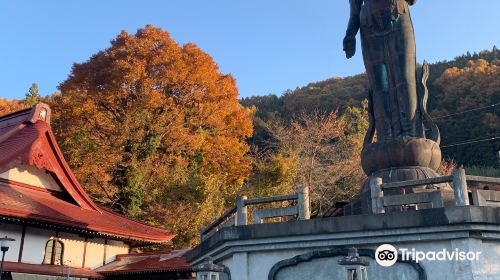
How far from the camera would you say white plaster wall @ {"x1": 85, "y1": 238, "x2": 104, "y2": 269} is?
16.1 meters

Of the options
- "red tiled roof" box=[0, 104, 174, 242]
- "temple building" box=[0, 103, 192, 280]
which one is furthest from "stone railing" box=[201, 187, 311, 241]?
"red tiled roof" box=[0, 104, 174, 242]

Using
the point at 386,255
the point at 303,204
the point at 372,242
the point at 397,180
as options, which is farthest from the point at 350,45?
the point at 386,255

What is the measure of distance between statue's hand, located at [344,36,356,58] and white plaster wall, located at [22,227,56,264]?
34.5ft

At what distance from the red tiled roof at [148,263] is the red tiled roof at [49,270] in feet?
1.78

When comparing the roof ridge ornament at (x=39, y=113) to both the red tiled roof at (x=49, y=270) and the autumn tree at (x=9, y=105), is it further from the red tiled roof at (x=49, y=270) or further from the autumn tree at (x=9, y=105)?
the autumn tree at (x=9, y=105)

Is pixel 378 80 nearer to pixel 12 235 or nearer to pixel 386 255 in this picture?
pixel 386 255

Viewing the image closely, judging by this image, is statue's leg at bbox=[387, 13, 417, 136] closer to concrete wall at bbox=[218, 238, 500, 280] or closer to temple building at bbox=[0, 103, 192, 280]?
concrete wall at bbox=[218, 238, 500, 280]

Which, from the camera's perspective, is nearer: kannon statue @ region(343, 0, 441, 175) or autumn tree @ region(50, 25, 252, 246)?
kannon statue @ region(343, 0, 441, 175)

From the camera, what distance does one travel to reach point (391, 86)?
36.8ft

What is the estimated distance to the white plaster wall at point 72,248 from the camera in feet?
50.0

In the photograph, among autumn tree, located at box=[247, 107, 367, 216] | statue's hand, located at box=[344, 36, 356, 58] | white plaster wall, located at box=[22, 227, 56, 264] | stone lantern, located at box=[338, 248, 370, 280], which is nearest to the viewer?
stone lantern, located at box=[338, 248, 370, 280]

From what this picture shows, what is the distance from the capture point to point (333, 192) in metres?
24.7

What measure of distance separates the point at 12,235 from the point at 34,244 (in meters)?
0.81

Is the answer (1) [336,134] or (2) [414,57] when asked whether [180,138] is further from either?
(2) [414,57]
